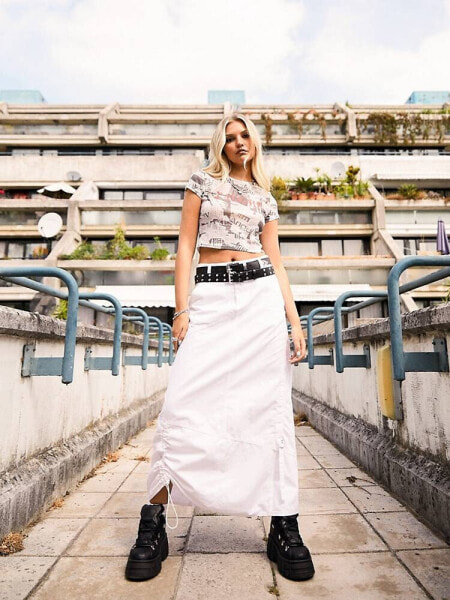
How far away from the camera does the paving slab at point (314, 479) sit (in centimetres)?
309

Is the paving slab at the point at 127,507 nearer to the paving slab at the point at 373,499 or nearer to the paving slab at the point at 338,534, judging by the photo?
the paving slab at the point at 338,534

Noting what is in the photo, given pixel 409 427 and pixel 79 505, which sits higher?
pixel 409 427

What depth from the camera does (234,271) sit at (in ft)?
6.39

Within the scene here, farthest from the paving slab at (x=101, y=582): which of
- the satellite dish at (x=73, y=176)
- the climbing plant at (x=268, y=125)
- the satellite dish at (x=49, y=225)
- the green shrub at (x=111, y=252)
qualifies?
the climbing plant at (x=268, y=125)

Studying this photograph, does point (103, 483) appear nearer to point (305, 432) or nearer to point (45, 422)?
point (45, 422)

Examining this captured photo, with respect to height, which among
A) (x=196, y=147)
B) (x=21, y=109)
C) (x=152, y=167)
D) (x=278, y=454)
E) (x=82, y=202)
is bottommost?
(x=278, y=454)

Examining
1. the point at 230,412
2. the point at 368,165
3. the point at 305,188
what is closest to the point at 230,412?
the point at 230,412

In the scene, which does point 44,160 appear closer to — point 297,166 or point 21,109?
point 21,109

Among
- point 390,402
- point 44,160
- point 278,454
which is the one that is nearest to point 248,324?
point 278,454

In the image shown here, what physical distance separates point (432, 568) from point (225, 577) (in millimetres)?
884

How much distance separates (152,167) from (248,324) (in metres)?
30.7

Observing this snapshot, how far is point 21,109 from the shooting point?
3694cm

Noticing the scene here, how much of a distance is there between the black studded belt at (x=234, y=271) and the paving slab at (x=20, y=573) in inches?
56.3

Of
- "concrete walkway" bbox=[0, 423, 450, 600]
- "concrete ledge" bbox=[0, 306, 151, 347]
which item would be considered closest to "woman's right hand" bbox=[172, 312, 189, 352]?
"concrete ledge" bbox=[0, 306, 151, 347]
